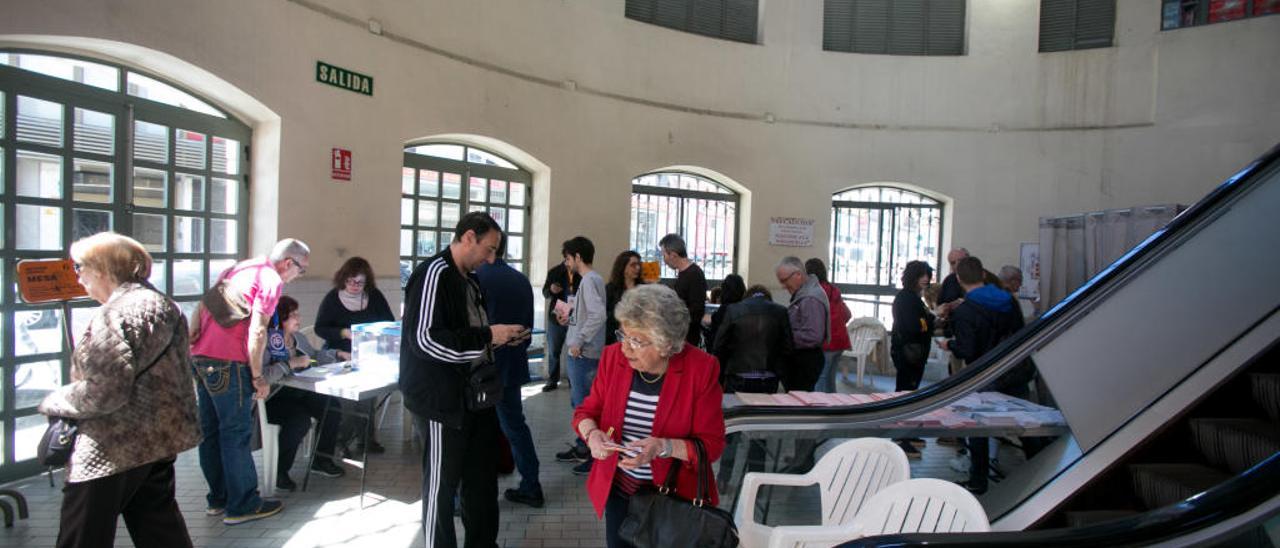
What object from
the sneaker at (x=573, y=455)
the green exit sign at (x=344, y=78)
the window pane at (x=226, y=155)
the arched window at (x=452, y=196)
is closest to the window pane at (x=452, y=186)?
the arched window at (x=452, y=196)

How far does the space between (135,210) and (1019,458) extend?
20.1 ft

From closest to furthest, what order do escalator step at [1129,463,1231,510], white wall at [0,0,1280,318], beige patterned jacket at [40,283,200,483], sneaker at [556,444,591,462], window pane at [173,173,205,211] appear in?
beige patterned jacket at [40,283,200,483] → escalator step at [1129,463,1231,510] → sneaker at [556,444,591,462] → window pane at [173,173,205,211] → white wall at [0,0,1280,318]

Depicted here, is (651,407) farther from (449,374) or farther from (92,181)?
(92,181)

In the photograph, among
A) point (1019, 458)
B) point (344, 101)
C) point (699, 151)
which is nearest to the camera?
point (1019, 458)

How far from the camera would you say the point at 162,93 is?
17.6 ft

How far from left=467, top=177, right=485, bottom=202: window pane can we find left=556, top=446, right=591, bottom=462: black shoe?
362 centimetres

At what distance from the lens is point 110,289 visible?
2.86m

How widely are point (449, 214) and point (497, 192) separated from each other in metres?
0.67

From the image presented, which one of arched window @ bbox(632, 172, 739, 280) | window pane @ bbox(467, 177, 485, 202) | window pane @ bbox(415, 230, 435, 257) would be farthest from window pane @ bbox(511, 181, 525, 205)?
arched window @ bbox(632, 172, 739, 280)

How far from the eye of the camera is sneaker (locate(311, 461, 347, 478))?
4.99 meters

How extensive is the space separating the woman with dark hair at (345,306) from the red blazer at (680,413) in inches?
125

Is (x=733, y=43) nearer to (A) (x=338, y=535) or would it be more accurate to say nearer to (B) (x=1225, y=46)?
(B) (x=1225, y=46)

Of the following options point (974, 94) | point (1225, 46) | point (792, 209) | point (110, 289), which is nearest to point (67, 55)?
point (110, 289)

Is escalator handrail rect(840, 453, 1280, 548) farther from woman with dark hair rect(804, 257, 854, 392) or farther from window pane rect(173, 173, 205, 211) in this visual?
→ window pane rect(173, 173, 205, 211)
